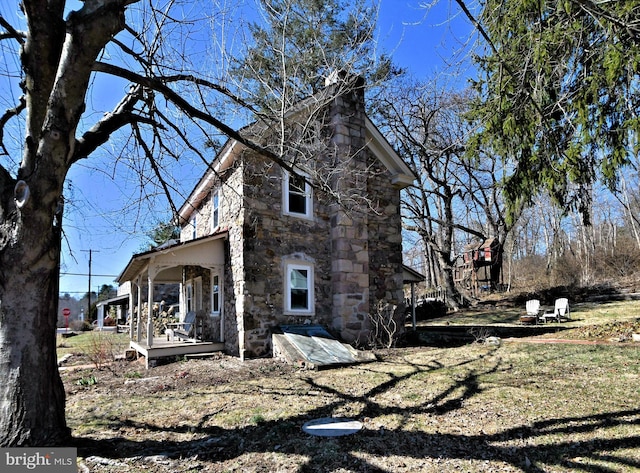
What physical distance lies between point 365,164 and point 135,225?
7.39 metres

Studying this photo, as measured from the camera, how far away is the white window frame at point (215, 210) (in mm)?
12998

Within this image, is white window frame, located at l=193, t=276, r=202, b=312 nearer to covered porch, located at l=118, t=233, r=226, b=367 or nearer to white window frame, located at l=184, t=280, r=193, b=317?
covered porch, located at l=118, t=233, r=226, b=367

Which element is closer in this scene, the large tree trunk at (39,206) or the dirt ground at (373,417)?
the large tree trunk at (39,206)

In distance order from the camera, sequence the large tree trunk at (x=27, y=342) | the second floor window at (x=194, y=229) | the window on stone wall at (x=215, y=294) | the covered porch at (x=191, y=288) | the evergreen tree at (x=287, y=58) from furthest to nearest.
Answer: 1. the second floor window at (x=194, y=229)
2. the window on stone wall at (x=215, y=294)
3. the covered porch at (x=191, y=288)
4. the evergreen tree at (x=287, y=58)
5. the large tree trunk at (x=27, y=342)

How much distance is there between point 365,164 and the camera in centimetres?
1248

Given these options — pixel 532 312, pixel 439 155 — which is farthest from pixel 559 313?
pixel 439 155

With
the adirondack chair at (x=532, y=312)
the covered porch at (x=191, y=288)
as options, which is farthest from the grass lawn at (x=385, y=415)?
the adirondack chair at (x=532, y=312)

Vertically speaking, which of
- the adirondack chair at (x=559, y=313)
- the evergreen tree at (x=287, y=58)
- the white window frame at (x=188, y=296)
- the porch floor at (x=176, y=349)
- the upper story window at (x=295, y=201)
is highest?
the evergreen tree at (x=287, y=58)

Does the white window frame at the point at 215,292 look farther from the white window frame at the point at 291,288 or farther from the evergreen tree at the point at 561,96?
the evergreen tree at the point at 561,96

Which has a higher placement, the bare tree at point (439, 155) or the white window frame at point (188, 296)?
the bare tree at point (439, 155)

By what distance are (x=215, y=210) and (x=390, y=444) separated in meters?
10.5

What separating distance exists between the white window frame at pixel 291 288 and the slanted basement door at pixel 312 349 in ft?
1.44

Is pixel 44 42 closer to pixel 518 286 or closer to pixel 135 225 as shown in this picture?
pixel 135 225

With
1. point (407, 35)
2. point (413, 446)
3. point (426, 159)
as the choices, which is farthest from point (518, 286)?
point (413, 446)
